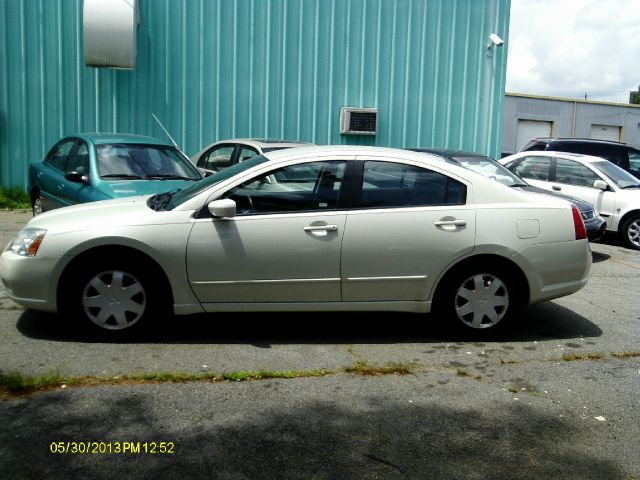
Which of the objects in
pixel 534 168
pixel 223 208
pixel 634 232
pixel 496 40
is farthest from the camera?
pixel 496 40

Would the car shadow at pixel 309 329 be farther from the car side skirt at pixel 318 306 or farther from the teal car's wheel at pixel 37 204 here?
the teal car's wheel at pixel 37 204

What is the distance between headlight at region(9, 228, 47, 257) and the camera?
17.7 ft

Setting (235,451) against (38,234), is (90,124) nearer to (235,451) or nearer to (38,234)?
(38,234)

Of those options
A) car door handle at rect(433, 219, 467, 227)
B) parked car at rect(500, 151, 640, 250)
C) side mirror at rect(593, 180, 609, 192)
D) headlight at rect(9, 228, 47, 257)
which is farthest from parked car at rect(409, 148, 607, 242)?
headlight at rect(9, 228, 47, 257)

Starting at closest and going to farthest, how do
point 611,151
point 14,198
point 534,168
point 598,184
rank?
point 598,184, point 534,168, point 14,198, point 611,151

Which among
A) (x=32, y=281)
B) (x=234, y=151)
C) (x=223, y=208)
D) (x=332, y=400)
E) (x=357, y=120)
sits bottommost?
(x=332, y=400)

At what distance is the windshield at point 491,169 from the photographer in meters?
9.55

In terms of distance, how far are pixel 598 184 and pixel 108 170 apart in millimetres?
7237

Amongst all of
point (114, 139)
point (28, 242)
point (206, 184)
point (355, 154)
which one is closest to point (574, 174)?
point (355, 154)

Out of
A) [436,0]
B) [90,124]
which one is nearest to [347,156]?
[90,124]

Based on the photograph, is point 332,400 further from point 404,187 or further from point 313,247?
point 404,187

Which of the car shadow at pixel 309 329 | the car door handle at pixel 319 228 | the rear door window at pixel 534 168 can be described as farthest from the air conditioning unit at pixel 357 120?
the car door handle at pixel 319 228

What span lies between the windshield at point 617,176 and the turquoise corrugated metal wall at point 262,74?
13.9ft

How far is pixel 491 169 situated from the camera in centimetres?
994
